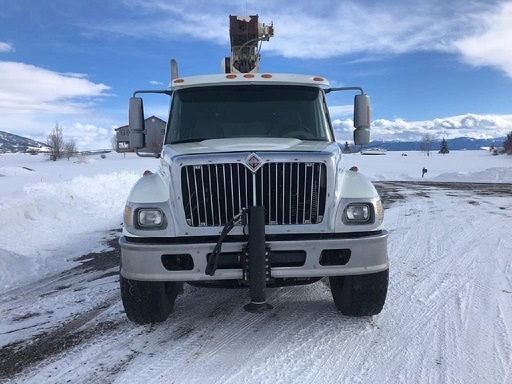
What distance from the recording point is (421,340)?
370cm

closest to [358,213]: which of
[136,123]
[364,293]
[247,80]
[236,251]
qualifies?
[364,293]

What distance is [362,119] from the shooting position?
5.52 m

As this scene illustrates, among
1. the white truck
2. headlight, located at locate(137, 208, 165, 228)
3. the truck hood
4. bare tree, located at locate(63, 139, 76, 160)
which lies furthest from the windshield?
bare tree, located at locate(63, 139, 76, 160)

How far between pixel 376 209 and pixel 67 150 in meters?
77.7

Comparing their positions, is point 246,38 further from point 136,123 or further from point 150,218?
point 150,218

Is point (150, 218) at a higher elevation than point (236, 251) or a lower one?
higher

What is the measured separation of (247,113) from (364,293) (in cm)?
232

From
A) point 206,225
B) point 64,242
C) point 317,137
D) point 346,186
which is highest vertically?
point 317,137

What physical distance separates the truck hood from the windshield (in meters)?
0.26

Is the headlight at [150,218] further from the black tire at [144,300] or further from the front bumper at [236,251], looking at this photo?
the black tire at [144,300]

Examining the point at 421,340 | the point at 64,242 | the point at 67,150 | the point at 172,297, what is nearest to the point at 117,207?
the point at 64,242

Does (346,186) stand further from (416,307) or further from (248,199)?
(416,307)

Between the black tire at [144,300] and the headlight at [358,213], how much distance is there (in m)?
1.77

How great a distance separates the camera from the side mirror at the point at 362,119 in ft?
17.9
